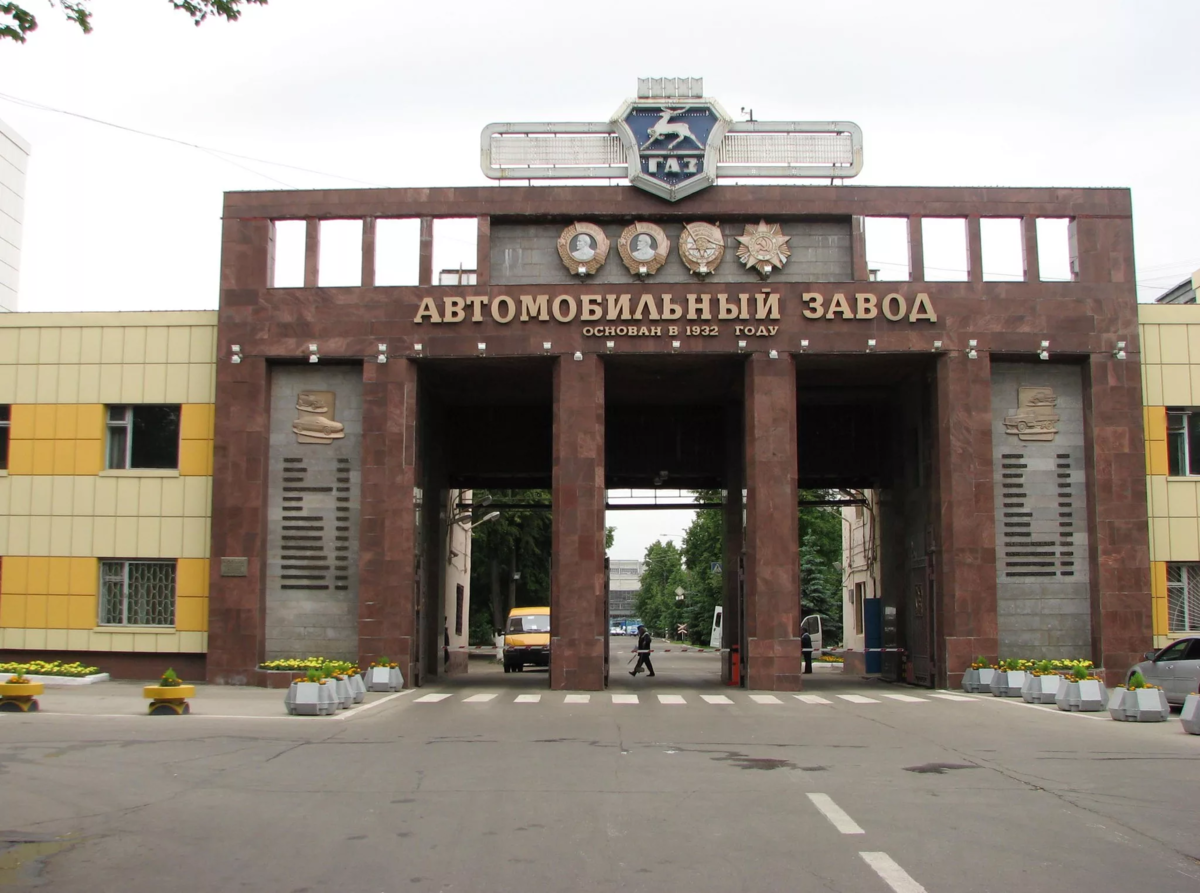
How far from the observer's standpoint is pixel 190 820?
10445mm

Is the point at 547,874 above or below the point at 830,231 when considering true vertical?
below

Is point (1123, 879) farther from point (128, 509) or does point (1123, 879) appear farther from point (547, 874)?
point (128, 509)

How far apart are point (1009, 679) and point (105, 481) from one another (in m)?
21.3

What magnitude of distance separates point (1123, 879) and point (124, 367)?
2655 cm

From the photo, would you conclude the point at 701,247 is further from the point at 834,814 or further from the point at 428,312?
the point at 834,814

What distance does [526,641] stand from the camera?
39.0m

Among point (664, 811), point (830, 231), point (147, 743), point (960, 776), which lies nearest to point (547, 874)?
point (664, 811)

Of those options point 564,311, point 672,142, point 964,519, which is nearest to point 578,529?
point 564,311

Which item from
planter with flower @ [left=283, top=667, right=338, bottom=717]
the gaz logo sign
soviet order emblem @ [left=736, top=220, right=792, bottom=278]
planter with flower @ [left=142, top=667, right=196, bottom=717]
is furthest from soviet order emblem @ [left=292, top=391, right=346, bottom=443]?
soviet order emblem @ [left=736, top=220, right=792, bottom=278]

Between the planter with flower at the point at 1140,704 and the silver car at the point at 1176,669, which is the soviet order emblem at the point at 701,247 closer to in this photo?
the silver car at the point at 1176,669

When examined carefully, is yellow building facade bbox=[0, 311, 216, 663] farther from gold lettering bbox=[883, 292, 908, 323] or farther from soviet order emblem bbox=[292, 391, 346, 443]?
gold lettering bbox=[883, 292, 908, 323]

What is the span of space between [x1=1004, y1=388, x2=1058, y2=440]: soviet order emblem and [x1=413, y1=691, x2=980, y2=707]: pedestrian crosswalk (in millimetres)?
6512

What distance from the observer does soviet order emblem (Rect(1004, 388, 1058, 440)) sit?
28562 mm

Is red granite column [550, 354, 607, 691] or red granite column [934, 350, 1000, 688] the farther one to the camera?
red granite column [550, 354, 607, 691]
